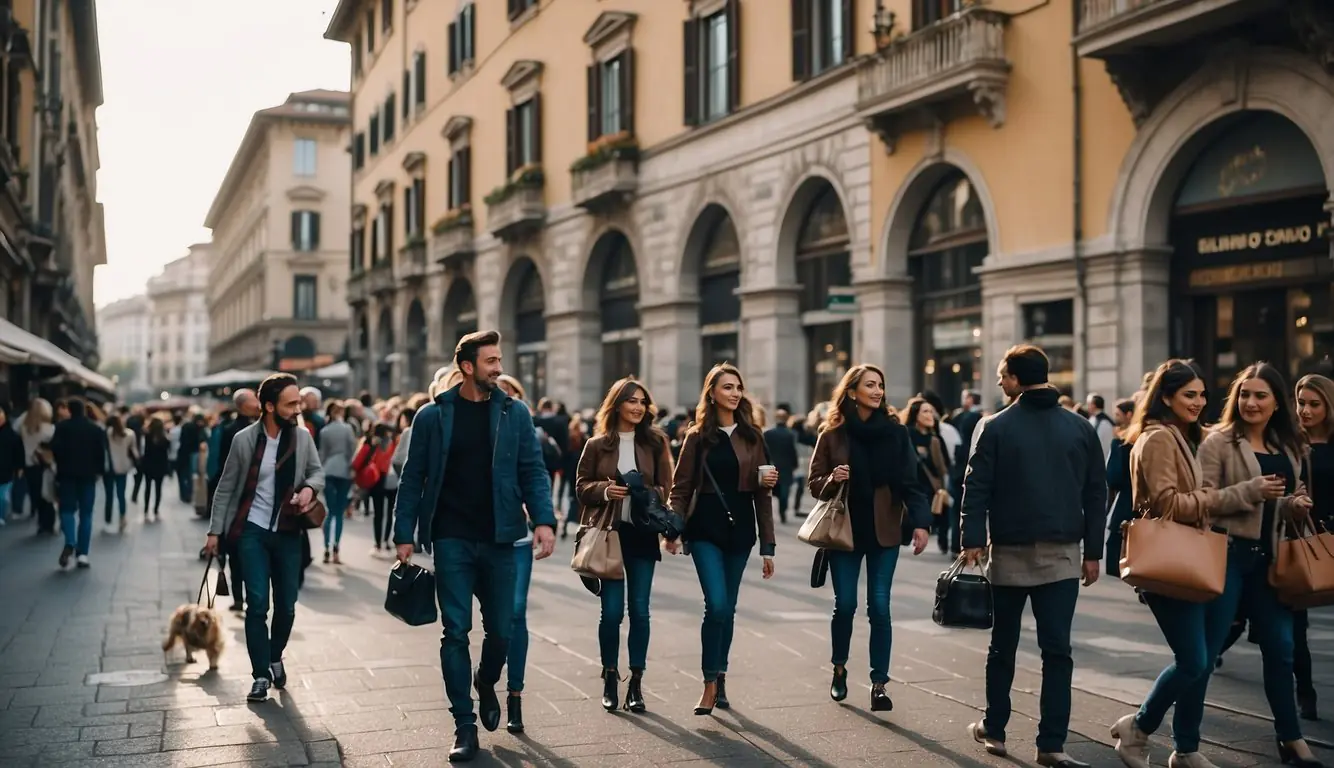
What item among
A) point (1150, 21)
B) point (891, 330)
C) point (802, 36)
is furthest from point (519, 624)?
point (802, 36)

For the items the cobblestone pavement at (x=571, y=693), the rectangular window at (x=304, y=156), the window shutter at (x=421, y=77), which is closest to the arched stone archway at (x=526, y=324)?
the window shutter at (x=421, y=77)

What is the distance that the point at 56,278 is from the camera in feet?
103

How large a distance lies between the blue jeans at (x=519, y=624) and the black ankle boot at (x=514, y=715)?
0.13ft

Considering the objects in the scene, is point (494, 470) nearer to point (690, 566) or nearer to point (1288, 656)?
point (1288, 656)

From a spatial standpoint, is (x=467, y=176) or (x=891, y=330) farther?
(x=467, y=176)

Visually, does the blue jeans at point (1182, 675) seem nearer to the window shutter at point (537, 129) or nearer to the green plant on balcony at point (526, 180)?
the green plant on balcony at point (526, 180)

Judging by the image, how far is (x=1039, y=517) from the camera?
19.6 ft

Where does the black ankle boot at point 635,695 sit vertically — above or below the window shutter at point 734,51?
below

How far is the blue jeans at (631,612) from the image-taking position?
7371 millimetres

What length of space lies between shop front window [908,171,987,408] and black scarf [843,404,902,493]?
12.4 metres

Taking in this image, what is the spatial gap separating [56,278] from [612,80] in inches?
503

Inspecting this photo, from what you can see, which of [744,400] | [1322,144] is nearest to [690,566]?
[744,400]

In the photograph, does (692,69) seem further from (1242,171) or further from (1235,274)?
(1235,274)

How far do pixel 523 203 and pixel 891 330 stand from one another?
1374cm
